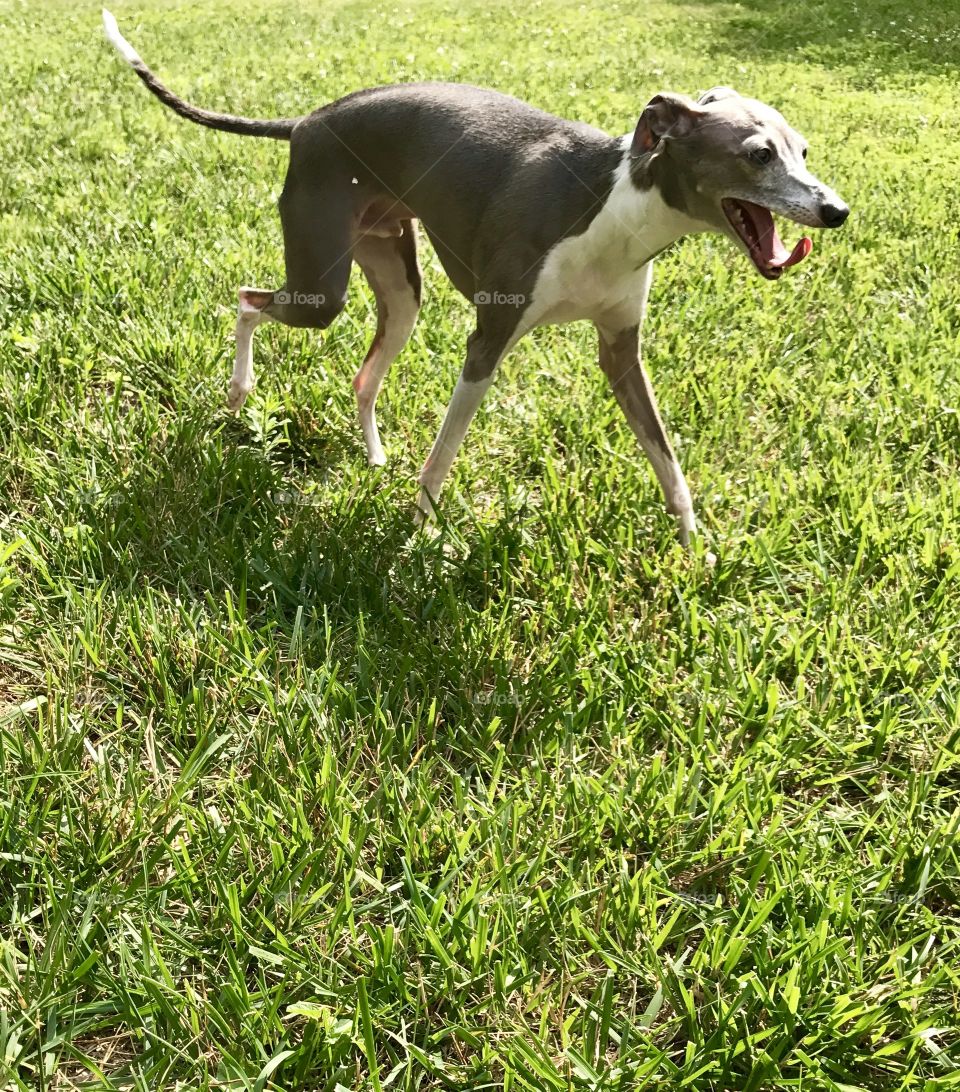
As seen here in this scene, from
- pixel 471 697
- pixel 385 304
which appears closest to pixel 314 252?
pixel 385 304

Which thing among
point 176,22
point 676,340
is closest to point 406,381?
point 676,340

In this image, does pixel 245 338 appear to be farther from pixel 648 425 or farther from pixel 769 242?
Answer: pixel 769 242

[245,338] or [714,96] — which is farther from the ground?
[714,96]

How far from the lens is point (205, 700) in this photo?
2344mm

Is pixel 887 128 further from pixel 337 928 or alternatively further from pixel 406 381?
pixel 337 928

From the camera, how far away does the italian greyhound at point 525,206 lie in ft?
7.75

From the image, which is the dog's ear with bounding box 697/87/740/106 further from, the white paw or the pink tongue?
the white paw

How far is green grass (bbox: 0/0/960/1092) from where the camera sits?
5.60 ft

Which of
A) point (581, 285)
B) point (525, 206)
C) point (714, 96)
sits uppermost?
A: point (714, 96)

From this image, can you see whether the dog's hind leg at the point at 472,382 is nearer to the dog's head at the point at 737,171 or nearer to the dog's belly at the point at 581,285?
the dog's belly at the point at 581,285

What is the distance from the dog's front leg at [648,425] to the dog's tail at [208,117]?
4.13 feet

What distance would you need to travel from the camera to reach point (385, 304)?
3.34 m

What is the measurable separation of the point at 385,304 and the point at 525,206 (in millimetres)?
804

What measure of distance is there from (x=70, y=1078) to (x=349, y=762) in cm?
77
